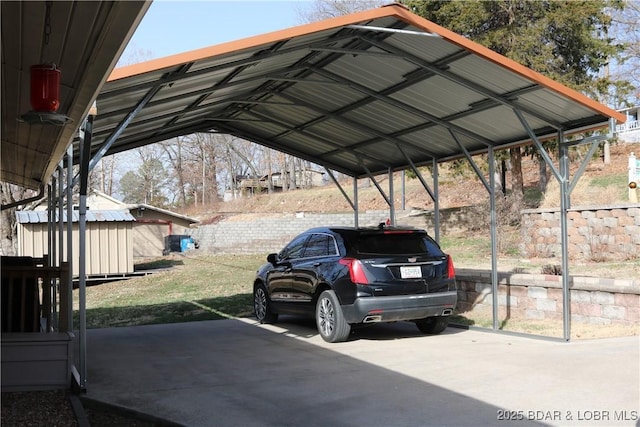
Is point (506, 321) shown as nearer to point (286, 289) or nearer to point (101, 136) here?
point (286, 289)

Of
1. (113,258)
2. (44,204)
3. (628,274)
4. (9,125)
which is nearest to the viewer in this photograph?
(9,125)

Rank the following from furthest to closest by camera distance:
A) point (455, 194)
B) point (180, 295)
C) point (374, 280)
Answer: point (455, 194), point (180, 295), point (374, 280)

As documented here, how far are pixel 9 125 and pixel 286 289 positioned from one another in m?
5.20

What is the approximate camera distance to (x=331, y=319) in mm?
8938

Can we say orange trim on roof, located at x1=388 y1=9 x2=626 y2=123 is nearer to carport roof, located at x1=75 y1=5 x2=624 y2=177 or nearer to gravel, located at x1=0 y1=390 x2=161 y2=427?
carport roof, located at x1=75 y1=5 x2=624 y2=177

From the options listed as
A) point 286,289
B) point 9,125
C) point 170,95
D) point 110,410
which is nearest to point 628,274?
point 286,289

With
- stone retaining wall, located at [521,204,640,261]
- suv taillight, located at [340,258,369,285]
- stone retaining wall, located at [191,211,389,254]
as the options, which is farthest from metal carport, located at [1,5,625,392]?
stone retaining wall, located at [191,211,389,254]

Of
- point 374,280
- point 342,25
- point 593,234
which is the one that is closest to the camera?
point 342,25

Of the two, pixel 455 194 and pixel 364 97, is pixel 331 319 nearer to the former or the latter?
pixel 364 97

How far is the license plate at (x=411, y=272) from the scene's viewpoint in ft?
28.1

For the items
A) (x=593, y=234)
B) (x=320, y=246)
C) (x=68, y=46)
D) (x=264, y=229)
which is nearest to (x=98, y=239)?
(x=264, y=229)

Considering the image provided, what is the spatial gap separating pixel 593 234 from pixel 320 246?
833cm

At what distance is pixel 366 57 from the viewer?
852 cm

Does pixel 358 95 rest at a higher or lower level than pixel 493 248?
higher
